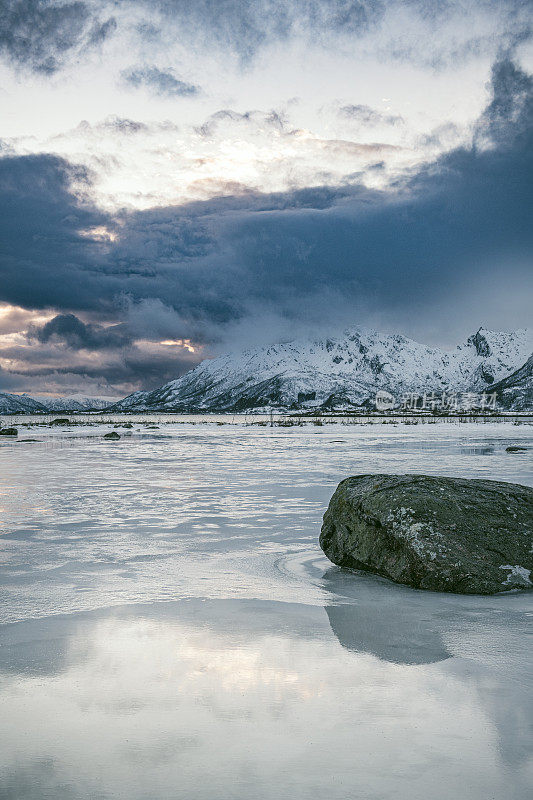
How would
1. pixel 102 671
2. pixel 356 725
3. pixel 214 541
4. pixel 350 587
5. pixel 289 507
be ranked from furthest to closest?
pixel 289 507 < pixel 214 541 < pixel 350 587 < pixel 102 671 < pixel 356 725

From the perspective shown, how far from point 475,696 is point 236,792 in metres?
2.00

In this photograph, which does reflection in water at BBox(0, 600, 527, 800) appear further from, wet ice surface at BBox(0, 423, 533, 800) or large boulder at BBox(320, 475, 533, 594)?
large boulder at BBox(320, 475, 533, 594)

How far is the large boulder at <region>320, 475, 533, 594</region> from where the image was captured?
7301 mm

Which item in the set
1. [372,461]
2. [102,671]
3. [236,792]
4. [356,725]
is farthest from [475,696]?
[372,461]

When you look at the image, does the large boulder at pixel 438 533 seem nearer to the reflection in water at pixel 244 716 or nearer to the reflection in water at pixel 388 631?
the reflection in water at pixel 388 631

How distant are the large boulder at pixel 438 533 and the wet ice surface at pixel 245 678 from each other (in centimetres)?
30

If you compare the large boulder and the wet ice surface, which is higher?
the large boulder

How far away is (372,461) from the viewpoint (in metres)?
26.3

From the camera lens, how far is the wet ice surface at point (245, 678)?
3.34 metres

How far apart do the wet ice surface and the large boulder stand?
11.6 inches

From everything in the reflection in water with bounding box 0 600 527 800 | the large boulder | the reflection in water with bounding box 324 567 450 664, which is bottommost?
the reflection in water with bounding box 324 567 450 664

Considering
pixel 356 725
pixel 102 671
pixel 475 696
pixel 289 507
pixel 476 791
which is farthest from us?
pixel 289 507

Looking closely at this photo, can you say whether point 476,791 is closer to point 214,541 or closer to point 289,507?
point 214,541

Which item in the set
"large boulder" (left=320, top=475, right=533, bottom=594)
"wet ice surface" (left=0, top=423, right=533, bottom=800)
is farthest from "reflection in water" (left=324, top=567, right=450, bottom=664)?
"large boulder" (left=320, top=475, right=533, bottom=594)
